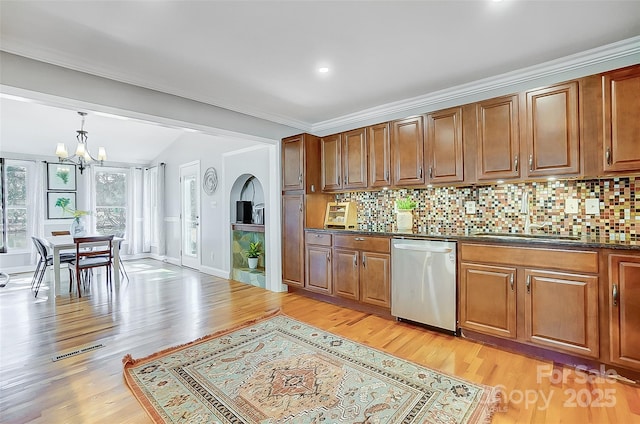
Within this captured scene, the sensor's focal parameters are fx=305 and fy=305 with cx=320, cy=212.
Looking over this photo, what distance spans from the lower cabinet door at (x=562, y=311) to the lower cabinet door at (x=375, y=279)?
4.08 ft

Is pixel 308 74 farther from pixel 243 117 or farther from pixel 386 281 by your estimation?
pixel 386 281

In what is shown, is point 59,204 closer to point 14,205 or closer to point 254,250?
point 14,205

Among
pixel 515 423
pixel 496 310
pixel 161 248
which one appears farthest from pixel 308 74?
pixel 161 248

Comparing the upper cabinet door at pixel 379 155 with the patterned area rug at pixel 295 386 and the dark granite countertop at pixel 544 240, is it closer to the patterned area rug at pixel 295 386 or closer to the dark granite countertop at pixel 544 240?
the dark granite countertop at pixel 544 240

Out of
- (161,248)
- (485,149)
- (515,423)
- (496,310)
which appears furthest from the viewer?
(161,248)

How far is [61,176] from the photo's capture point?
6.30 metres

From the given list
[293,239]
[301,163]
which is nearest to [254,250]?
[293,239]

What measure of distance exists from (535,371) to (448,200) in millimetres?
1763

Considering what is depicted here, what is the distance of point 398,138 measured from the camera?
3.47 meters

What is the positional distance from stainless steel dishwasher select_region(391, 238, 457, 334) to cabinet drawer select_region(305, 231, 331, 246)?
916 millimetres

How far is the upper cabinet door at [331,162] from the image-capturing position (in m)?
4.07

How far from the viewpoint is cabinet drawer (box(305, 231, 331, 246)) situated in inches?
150

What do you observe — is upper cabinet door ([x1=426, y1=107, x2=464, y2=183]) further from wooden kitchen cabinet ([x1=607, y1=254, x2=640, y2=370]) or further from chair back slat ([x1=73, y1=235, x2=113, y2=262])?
chair back slat ([x1=73, y1=235, x2=113, y2=262])

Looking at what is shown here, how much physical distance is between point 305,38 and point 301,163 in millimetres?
1922
